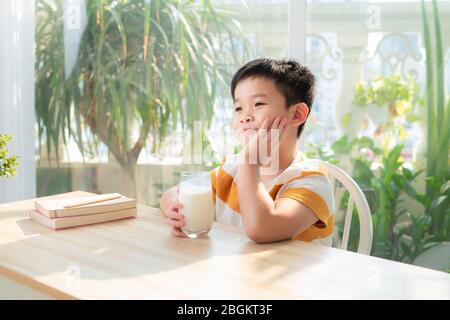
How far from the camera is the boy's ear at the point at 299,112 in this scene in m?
1.63

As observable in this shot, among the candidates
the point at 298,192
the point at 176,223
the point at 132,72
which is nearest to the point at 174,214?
the point at 176,223

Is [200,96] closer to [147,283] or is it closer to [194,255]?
[194,255]

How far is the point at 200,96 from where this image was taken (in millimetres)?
2887

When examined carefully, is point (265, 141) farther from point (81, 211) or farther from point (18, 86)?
point (18, 86)

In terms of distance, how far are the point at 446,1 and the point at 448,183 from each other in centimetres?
72

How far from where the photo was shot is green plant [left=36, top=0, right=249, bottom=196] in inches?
112

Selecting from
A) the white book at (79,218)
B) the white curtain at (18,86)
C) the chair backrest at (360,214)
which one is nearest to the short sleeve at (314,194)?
the chair backrest at (360,214)

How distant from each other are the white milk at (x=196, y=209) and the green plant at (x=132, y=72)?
1.49m

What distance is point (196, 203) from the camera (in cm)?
135

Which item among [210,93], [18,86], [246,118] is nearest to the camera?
[246,118]

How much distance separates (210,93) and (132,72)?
0.42 meters

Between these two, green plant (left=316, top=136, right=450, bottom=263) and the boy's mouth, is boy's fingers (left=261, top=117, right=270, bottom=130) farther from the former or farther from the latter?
green plant (left=316, top=136, right=450, bottom=263)

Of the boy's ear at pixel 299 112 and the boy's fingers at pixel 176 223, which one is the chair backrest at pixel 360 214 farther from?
the boy's fingers at pixel 176 223

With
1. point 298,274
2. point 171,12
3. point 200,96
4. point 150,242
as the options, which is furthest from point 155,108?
point 298,274
